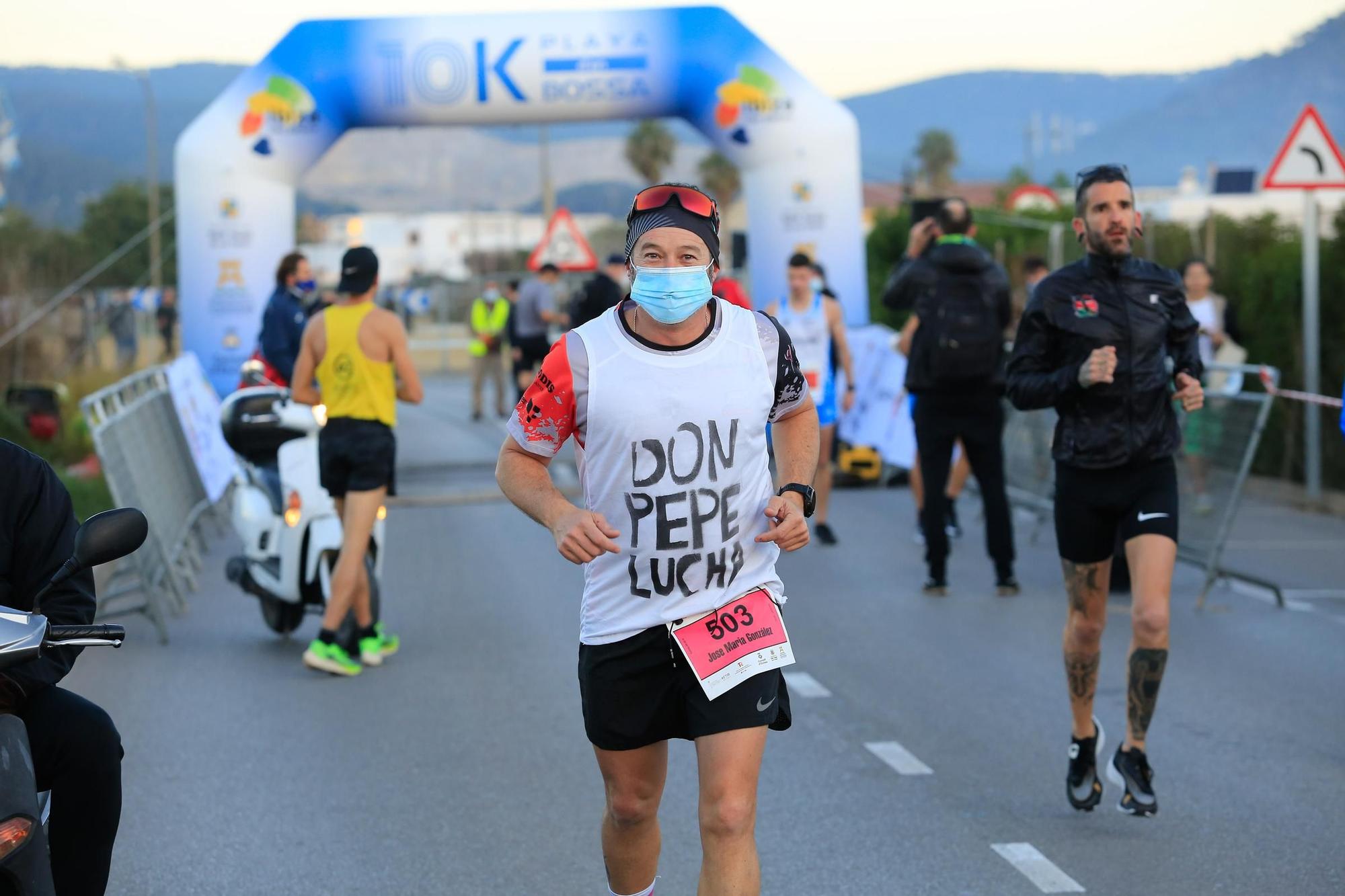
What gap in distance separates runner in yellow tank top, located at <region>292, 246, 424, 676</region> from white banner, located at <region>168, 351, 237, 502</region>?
3643 mm

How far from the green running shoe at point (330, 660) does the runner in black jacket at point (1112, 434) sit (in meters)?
3.86

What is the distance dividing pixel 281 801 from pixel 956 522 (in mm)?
8017

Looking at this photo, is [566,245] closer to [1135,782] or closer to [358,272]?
[358,272]

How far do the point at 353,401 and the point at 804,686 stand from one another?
2533 millimetres

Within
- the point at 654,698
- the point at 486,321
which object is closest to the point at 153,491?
the point at 654,698

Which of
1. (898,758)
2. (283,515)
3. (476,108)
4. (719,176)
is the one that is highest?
(719,176)

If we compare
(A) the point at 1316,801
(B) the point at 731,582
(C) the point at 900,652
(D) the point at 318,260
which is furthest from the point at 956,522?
(D) the point at 318,260

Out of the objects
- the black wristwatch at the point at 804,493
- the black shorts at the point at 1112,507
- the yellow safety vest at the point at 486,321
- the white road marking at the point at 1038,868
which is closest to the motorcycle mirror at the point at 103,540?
the black wristwatch at the point at 804,493

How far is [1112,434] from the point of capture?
20.0ft

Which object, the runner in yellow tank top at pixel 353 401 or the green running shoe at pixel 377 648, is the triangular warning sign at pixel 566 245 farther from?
the runner in yellow tank top at pixel 353 401

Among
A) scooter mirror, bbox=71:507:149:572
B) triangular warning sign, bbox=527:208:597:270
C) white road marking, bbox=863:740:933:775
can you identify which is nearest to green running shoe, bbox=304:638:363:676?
white road marking, bbox=863:740:933:775

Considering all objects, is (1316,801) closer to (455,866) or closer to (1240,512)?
(455,866)

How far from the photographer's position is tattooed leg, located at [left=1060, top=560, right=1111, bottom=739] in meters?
6.10

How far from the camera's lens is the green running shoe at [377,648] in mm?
8938
